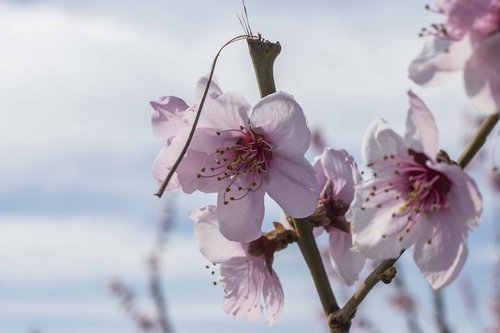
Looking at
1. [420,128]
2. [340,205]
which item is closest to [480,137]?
[420,128]

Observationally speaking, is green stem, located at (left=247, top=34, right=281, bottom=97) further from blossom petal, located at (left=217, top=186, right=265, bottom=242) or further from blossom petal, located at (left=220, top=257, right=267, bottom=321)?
blossom petal, located at (left=220, top=257, right=267, bottom=321)

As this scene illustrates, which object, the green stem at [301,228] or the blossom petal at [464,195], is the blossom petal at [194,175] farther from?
the blossom petal at [464,195]

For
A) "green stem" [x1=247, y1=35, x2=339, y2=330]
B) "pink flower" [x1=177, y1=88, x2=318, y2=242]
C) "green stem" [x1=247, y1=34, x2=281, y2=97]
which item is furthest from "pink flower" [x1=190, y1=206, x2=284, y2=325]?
"green stem" [x1=247, y1=34, x2=281, y2=97]

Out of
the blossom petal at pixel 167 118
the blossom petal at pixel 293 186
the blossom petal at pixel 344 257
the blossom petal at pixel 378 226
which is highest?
the blossom petal at pixel 167 118

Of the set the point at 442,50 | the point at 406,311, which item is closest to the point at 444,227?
the point at 442,50

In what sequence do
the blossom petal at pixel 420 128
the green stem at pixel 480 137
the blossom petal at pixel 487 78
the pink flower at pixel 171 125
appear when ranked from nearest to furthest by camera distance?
1. the blossom petal at pixel 487 78
2. the green stem at pixel 480 137
3. the blossom petal at pixel 420 128
4. the pink flower at pixel 171 125

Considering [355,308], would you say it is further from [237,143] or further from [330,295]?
[237,143]

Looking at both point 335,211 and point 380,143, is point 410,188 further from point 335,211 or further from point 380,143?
point 335,211

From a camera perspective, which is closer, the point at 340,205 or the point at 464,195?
the point at 464,195

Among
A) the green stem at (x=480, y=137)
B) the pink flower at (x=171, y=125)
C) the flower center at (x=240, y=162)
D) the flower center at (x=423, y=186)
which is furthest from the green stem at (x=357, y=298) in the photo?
A: the pink flower at (x=171, y=125)
